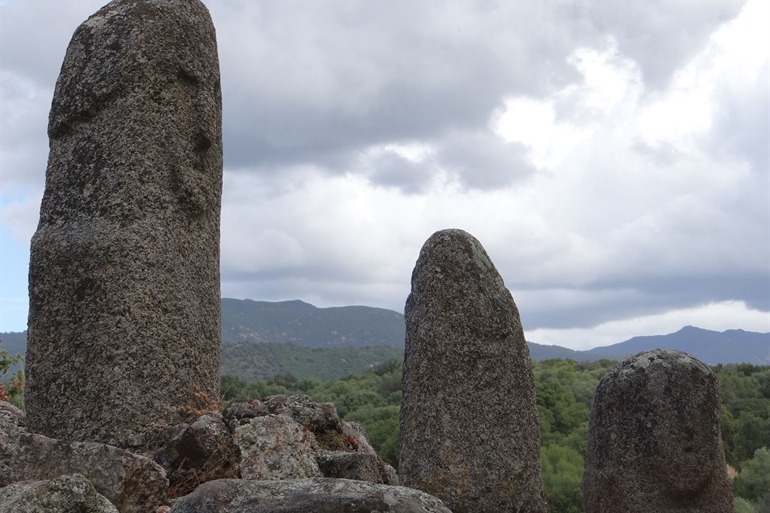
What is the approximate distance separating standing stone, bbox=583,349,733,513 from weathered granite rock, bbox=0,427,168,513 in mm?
5594

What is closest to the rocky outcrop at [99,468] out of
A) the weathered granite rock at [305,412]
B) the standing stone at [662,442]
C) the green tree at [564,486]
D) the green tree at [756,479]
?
the weathered granite rock at [305,412]

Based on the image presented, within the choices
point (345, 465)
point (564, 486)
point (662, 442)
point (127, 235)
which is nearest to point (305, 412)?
point (345, 465)

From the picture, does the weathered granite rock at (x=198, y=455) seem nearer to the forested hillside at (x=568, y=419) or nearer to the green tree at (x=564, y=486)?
the forested hillside at (x=568, y=419)

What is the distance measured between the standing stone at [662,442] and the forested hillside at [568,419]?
17.7 metres

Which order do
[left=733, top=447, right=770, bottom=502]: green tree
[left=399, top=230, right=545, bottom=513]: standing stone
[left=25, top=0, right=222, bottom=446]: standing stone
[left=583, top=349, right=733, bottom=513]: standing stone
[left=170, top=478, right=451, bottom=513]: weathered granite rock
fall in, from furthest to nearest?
[left=733, top=447, right=770, bottom=502]: green tree, [left=583, top=349, right=733, bottom=513]: standing stone, [left=399, top=230, right=545, bottom=513]: standing stone, [left=25, top=0, right=222, bottom=446]: standing stone, [left=170, top=478, right=451, bottom=513]: weathered granite rock

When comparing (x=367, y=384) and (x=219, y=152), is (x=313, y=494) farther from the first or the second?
(x=367, y=384)

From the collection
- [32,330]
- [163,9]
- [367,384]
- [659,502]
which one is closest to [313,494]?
[32,330]

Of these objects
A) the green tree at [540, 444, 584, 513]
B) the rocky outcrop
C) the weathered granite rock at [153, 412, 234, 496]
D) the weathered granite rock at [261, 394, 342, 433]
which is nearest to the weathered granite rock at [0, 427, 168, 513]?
the rocky outcrop

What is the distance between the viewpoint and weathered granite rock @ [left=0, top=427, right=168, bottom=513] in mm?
6227

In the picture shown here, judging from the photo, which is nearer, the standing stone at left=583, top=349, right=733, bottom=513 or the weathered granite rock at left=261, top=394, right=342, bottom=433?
the weathered granite rock at left=261, top=394, right=342, bottom=433

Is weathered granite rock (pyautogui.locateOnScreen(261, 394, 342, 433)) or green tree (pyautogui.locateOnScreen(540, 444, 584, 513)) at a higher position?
weathered granite rock (pyautogui.locateOnScreen(261, 394, 342, 433))

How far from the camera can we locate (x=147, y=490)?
20.8ft

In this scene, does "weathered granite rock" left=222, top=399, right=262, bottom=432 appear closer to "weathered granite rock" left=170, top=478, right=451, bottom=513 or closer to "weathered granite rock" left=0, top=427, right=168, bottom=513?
"weathered granite rock" left=0, top=427, right=168, bottom=513

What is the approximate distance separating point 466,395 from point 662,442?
2.47m
